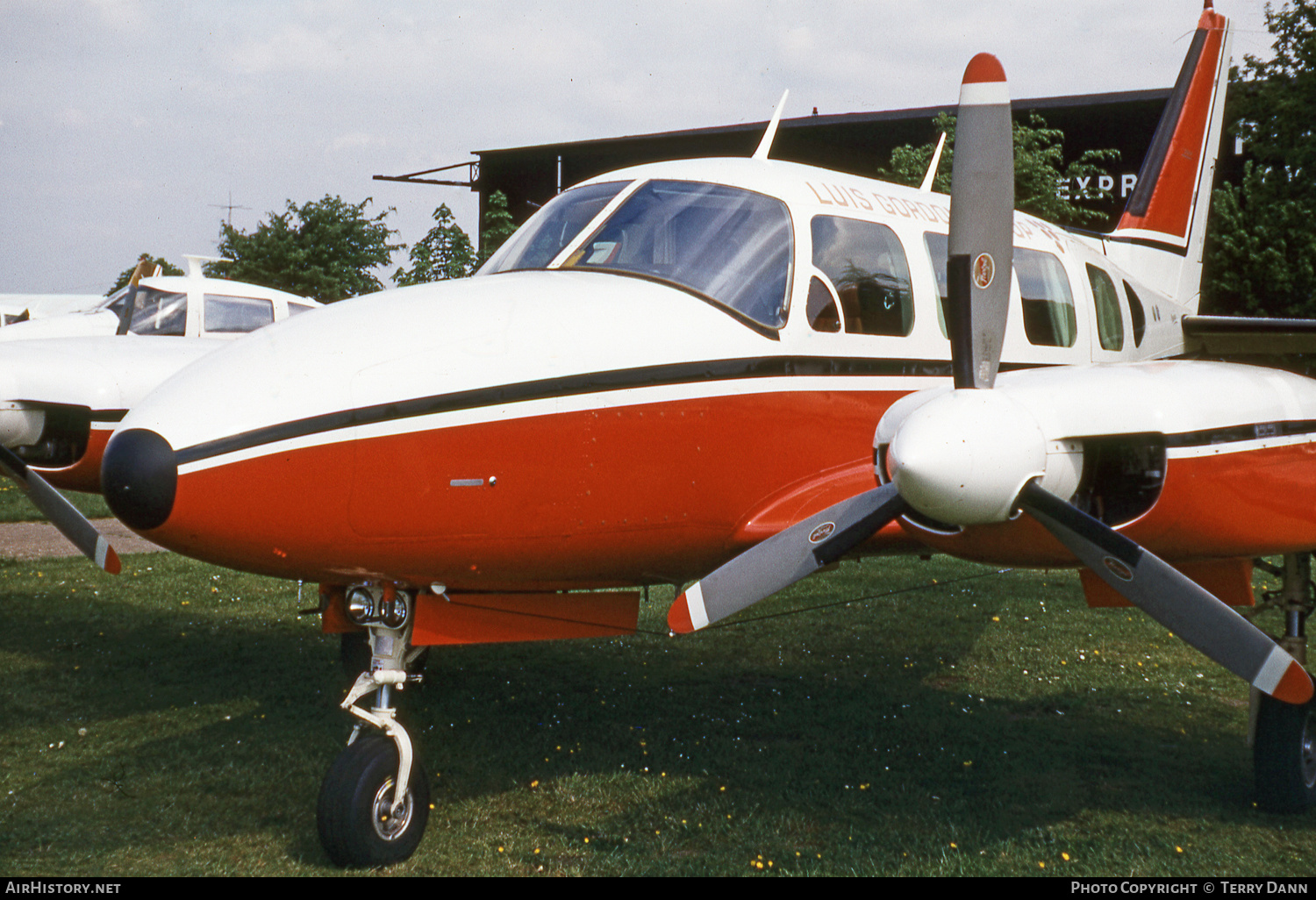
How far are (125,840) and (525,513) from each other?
2.36 meters

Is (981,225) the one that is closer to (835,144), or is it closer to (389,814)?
(389,814)

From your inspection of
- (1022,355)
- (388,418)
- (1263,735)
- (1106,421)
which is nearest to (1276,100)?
(1022,355)

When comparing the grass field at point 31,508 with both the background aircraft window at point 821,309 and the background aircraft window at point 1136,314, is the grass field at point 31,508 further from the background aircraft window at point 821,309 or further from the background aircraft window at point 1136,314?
the background aircraft window at point 1136,314

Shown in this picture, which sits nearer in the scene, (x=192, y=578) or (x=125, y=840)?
(x=125, y=840)

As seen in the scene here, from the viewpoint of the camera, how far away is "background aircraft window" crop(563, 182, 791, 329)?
5.01m

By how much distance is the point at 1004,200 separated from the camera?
14.1 ft

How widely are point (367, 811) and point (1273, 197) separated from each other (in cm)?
2382

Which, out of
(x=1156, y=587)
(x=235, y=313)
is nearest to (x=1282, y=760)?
(x=1156, y=587)

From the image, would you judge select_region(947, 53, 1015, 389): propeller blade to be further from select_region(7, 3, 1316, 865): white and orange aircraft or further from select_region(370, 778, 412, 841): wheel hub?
select_region(370, 778, 412, 841): wheel hub

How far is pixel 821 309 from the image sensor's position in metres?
5.26

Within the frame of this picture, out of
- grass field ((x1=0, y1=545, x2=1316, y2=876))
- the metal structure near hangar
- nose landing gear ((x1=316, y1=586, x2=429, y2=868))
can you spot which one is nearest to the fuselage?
nose landing gear ((x1=316, y1=586, x2=429, y2=868))

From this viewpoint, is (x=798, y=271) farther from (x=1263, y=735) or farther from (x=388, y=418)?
(x=1263, y=735)

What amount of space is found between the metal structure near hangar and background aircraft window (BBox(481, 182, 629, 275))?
2015 cm

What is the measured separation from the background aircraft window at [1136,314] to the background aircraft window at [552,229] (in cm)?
439
